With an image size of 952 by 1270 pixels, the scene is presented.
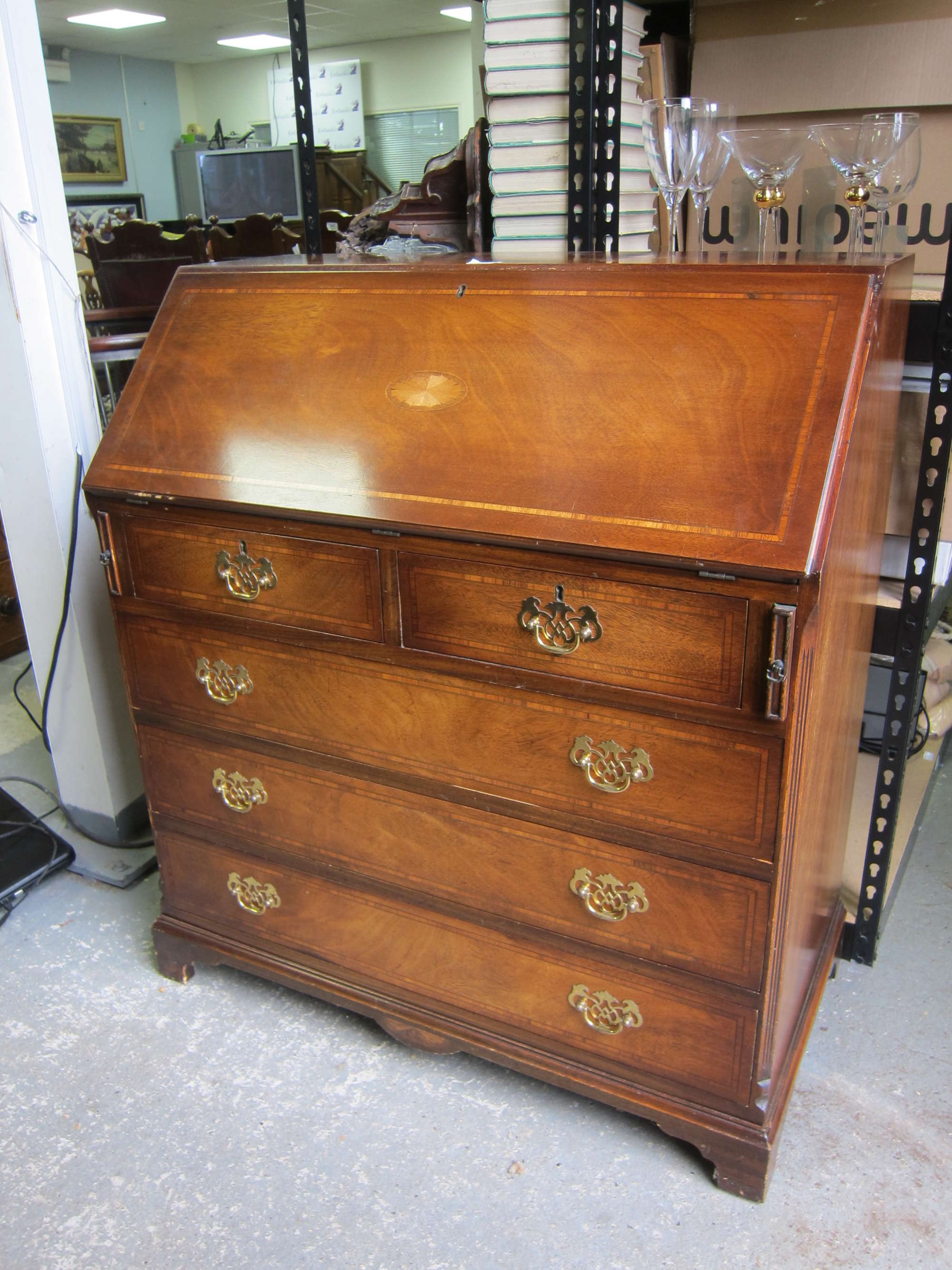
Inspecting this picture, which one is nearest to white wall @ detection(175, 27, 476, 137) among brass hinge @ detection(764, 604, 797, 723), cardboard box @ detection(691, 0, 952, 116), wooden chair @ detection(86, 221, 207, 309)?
wooden chair @ detection(86, 221, 207, 309)

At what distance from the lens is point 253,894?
1.71m

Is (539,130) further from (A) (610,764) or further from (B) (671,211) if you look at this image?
(A) (610,764)

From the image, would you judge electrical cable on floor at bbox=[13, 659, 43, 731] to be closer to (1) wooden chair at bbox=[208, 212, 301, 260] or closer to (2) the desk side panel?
(2) the desk side panel

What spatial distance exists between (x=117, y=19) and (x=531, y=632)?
990 cm

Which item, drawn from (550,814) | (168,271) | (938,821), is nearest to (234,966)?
(550,814)

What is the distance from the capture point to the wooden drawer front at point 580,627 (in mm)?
1108

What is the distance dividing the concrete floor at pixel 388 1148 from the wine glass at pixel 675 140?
1.28 m

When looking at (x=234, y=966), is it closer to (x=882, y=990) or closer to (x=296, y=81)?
(x=882, y=990)

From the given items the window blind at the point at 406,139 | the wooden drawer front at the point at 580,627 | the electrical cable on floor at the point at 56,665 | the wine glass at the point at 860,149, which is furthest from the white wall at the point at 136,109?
the wooden drawer front at the point at 580,627

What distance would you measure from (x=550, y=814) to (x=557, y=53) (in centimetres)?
117

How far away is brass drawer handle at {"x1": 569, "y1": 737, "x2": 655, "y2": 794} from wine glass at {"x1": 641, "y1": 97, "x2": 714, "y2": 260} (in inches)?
26.4

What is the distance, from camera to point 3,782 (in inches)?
98.3

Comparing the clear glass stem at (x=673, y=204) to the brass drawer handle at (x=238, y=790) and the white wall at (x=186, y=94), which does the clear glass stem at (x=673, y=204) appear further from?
the white wall at (x=186, y=94)

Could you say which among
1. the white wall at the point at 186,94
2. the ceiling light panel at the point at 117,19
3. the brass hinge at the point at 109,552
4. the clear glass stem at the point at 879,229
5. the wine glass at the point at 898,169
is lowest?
the brass hinge at the point at 109,552
